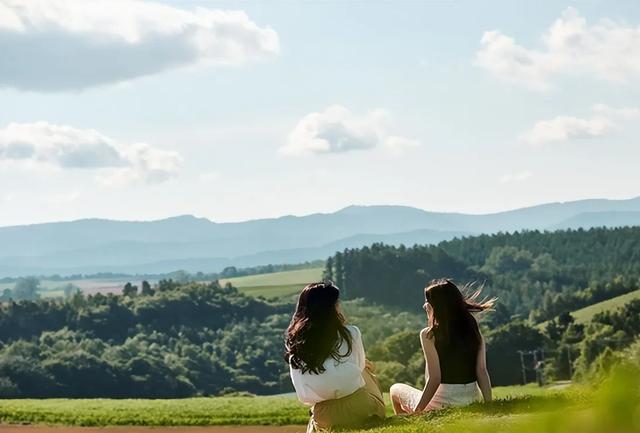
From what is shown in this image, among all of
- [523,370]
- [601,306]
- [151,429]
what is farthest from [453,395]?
[601,306]

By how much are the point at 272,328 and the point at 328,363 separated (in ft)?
431

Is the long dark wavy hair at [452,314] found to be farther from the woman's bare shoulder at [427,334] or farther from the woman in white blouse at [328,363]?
the woman in white blouse at [328,363]

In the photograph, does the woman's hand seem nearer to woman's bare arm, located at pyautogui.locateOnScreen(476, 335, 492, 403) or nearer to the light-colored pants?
the light-colored pants

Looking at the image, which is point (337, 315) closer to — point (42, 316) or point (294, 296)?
point (42, 316)

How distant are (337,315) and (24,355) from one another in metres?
98.5

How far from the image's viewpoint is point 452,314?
368 inches

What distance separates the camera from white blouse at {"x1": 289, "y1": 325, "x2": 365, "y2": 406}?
8828 mm

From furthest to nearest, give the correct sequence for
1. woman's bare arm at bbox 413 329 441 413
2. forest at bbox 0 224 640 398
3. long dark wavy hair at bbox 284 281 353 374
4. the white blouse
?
1. forest at bbox 0 224 640 398
2. woman's bare arm at bbox 413 329 441 413
3. the white blouse
4. long dark wavy hair at bbox 284 281 353 374

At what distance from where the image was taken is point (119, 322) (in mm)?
127750

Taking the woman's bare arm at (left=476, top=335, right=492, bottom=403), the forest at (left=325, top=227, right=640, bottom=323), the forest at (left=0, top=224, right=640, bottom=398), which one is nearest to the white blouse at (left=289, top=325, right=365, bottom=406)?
the woman's bare arm at (left=476, top=335, right=492, bottom=403)

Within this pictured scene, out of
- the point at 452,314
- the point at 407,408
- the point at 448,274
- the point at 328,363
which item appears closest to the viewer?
the point at 328,363

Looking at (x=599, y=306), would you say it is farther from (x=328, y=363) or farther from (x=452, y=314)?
(x=328, y=363)

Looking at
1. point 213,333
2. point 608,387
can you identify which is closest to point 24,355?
point 213,333

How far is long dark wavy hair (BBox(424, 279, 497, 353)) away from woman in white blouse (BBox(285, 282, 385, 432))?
738mm
